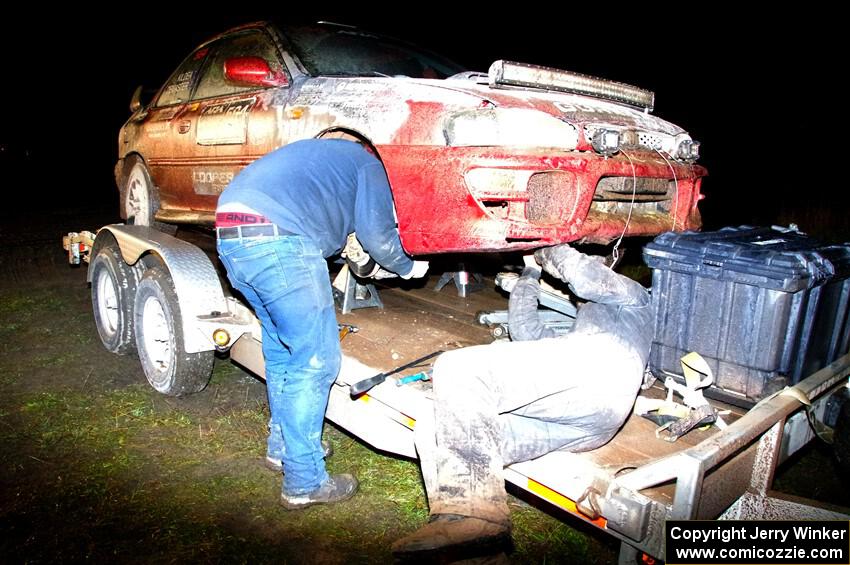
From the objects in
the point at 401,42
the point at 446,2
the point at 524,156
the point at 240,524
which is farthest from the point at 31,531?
the point at 446,2

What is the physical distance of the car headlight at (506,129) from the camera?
268 centimetres

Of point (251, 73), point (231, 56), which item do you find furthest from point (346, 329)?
point (231, 56)

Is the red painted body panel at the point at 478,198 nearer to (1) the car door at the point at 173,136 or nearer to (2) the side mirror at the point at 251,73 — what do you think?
(2) the side mirror at the point at 251,73

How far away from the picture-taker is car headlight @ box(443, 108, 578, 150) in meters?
2.68

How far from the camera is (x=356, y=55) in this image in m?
3.96

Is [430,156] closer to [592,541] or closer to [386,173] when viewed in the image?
[386,173]

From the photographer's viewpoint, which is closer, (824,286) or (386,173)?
(824,286)

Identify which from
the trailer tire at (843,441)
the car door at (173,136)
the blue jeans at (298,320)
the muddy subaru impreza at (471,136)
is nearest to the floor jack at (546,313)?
the muddy subaru impreza at (471,136)

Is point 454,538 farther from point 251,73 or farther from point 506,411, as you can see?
point 251,73

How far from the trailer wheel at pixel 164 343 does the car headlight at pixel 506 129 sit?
6.82 feet

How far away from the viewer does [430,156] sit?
2775 mm

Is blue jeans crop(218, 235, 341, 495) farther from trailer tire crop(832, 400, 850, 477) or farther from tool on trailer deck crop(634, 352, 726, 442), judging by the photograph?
trailer tire crop(832, 400, 850, 477)

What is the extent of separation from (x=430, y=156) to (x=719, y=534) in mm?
1912

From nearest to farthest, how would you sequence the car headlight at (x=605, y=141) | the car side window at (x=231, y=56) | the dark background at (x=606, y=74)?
the car headlight at (x=605, y=141), the car side window at (x=231, y=56), the dark background at (x=606, y=74)
